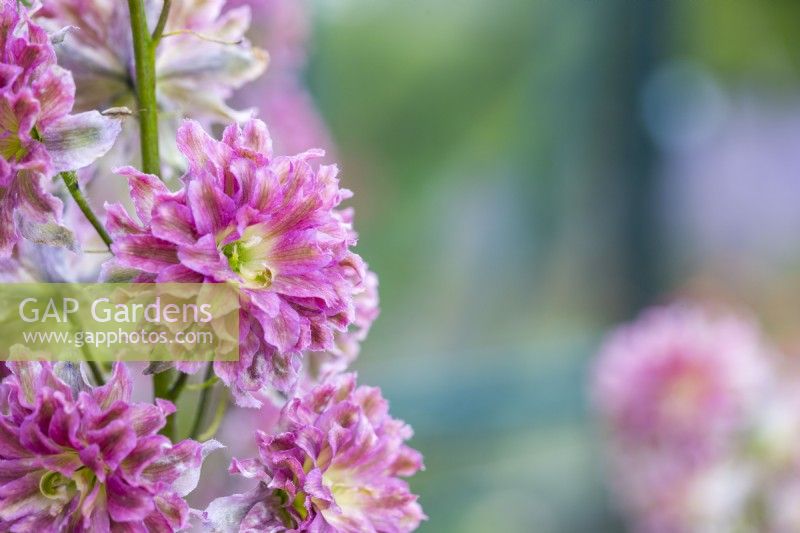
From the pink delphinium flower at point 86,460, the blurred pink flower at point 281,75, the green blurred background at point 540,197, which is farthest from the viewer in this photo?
the green blurred background at point 540,197

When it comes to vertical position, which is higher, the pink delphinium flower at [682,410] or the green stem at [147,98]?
the pink delphinium flower at [682,410]

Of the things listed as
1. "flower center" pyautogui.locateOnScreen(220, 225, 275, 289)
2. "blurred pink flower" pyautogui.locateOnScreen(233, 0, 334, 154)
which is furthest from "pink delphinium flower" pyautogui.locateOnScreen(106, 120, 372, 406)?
"blurred pink flower" pyautogui.locateOnScreen(233, 0, 334, 154)

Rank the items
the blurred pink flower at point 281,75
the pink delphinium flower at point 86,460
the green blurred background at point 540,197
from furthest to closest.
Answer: the green blurred background at point 540,197, the blurred pink flower at point 281,75, the pink delphinium flower at point 86,460

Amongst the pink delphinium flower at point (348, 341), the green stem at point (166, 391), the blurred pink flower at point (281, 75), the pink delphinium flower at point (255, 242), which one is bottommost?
the green stem at point (166, 391)

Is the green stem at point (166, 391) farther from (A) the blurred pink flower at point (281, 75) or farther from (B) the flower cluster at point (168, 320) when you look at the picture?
(A) the blurred pink flower at point (281, 75)

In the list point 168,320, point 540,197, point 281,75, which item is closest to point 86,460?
point 168,320

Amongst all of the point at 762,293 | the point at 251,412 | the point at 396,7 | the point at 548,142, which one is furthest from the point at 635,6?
the point at 251,412

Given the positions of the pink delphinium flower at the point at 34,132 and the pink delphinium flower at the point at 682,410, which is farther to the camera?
the pink delphinium flower at the point at 682,410

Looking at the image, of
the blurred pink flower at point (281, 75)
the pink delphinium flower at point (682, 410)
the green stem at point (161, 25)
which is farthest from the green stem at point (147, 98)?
the pink delphinium flower at point (682, 410)
